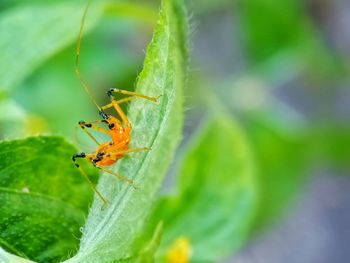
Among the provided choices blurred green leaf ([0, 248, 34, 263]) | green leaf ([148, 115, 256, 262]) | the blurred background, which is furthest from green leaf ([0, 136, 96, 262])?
the blurred background

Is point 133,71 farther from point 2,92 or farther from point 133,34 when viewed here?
point 2,92

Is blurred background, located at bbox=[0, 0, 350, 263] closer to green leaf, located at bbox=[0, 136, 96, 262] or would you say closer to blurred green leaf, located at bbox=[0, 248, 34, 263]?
green leaf, located at bbox=[0, 136, 96, 262]

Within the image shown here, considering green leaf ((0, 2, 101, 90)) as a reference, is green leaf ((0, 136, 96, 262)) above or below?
below

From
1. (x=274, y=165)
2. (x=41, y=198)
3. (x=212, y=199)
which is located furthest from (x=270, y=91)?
(x=41, y=198)

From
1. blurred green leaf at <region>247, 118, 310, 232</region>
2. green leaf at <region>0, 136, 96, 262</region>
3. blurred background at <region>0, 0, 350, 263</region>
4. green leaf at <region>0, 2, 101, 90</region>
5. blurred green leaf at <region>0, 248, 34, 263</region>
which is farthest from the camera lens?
blurred green leaf at <region>247, 118, 310, 232</region>

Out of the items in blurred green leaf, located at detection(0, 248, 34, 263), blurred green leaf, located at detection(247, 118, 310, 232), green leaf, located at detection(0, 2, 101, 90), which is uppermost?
green leaf, located at detection(0, 2, 101, 90)

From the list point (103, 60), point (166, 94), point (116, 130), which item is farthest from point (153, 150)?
point (103, 60)

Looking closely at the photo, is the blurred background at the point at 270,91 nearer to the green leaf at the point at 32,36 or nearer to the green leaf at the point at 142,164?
the green leaf at the point at 32,36
